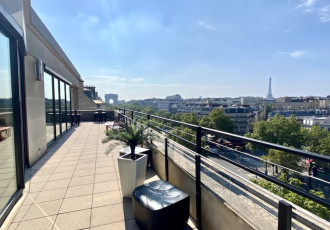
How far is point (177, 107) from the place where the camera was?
4323 inches

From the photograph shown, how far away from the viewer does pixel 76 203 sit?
2852 millimetres

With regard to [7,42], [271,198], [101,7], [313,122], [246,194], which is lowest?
[313,122]

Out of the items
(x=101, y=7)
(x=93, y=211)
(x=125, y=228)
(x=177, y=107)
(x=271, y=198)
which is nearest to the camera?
(x=271, y=198)

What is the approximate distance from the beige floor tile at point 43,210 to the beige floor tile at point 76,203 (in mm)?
87

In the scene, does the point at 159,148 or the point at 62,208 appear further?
the point at 159,148

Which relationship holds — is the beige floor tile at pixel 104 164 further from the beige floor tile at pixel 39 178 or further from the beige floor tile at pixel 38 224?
the beige floor tile at pixel 38 224

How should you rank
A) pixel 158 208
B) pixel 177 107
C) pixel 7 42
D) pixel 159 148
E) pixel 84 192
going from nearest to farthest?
pixel 158 208 < pixel 7 42 < pixel 84 192 < pixel 159 148 < pixel 177 107

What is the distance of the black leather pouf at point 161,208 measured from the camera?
199 cm

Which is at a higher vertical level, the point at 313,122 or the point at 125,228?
the point at 125,228

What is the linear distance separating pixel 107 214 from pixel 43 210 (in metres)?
0.95

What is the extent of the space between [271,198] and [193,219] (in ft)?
4.27

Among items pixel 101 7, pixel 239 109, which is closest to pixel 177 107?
pixel 239 109

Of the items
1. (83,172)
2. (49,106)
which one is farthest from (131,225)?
(49,106)

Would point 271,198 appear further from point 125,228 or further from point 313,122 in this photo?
point 313,122
